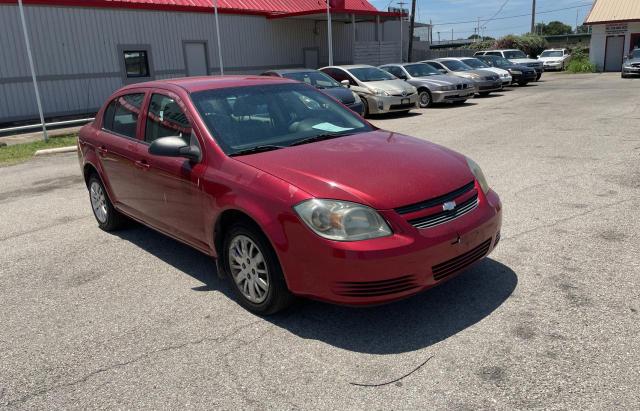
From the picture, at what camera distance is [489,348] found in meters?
3.21

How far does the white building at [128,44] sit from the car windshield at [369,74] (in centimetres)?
750

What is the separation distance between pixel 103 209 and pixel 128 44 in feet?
50.5

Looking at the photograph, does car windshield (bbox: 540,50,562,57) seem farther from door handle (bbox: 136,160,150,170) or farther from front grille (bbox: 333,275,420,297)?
front grille (bbox: 333,275,420,297)

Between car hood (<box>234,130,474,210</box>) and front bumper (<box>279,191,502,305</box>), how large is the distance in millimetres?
203

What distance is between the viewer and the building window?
771 inches

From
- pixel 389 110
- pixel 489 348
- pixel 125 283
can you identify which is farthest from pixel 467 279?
pixel 389 110

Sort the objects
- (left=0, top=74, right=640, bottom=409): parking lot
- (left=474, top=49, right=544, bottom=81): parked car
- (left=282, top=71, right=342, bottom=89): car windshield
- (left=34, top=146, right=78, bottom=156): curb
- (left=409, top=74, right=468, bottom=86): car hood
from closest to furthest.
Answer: (left=0, top=74, right=640, bottom=409): parking lot
(left=34, top=146, right=78, bottom=156): curb
(left=282, top=71, right=342, bottom=89): car windshield
(left=409, top=74, right=468, bottom=86): car hood
(left=474, top=49, right=544, bottom=81): parked car

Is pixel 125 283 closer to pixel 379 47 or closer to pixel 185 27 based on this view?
pixel 185 27

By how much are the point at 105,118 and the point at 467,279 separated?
4.13m

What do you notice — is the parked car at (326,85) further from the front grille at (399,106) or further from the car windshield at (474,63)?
the car windshield at (474,63)

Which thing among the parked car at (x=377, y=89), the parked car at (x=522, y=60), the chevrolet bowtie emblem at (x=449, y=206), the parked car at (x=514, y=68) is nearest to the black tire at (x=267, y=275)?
the chevrolet bowtie emblem at (x=449, y=206)

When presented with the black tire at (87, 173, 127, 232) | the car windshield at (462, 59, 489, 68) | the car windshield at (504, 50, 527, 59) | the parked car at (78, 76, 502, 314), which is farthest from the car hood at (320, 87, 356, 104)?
the car windshield at (504, 50, 527, 59)

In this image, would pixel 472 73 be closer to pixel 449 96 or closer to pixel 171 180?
pixel 449 96

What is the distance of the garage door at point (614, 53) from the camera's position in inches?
1464
